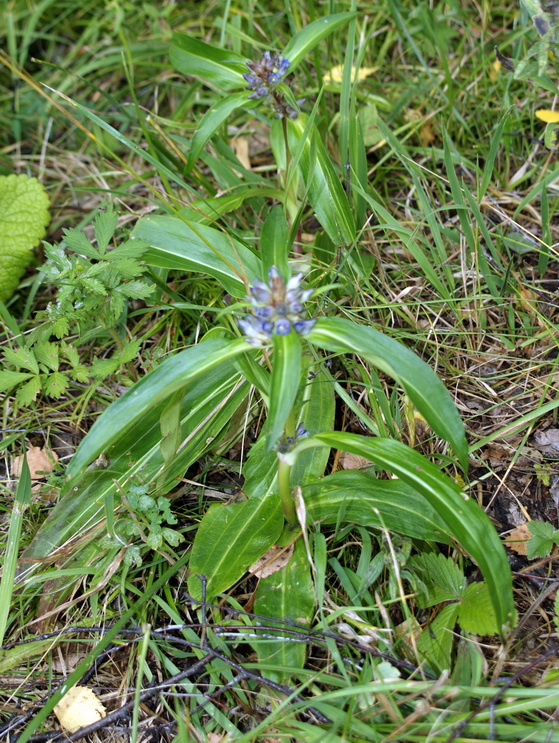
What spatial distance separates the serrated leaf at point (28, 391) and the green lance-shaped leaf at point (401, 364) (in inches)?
63.1

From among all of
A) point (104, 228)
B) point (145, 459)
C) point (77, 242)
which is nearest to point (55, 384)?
point (145, 459)

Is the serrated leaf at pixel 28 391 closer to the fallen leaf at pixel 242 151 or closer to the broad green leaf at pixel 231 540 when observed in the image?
the broad green leaf at pixel 231 540

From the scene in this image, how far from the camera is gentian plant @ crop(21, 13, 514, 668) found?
2158 mm

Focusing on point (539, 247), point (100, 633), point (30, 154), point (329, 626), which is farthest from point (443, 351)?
point (30, 154)

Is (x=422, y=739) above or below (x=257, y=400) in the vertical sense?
below

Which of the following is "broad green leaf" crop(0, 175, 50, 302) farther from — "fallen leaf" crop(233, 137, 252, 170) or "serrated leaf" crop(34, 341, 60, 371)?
"fallen leaf" crop(233, 137, 252, 170)

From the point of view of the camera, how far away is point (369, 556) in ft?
8.55

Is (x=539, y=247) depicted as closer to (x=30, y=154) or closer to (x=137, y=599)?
(x=137, y=599)

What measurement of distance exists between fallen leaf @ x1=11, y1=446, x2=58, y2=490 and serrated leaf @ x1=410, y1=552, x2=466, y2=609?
1888 millimetres

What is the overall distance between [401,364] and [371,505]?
77 cm

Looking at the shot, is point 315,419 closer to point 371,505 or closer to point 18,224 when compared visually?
point 371,505

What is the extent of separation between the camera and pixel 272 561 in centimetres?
273

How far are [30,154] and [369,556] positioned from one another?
12.9ft

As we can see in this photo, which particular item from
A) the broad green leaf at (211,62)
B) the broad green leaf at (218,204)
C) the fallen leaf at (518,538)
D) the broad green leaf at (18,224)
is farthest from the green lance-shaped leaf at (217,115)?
the fallen leaf at (518,538)
